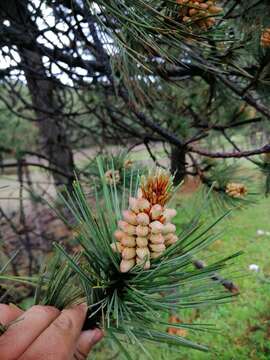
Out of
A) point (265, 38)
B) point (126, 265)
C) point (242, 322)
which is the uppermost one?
point (265, 38)

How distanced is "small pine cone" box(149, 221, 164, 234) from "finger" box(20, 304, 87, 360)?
16 centimetres

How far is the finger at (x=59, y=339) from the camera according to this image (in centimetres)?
46

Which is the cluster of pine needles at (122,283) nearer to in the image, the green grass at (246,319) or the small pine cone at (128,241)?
the small pine cone at (128,241)

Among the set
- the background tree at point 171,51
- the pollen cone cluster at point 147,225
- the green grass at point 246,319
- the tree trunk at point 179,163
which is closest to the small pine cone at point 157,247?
the pollen cone cluster at point 147,225

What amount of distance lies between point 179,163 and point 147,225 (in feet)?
2.72

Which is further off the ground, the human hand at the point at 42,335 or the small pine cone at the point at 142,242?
the small pine cone at the point at 142,242

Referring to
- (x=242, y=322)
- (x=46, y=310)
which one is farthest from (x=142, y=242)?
(x=242, y=322)

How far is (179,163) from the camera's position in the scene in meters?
1.36

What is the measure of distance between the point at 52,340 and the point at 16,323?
5 cm

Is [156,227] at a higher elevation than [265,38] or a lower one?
lower

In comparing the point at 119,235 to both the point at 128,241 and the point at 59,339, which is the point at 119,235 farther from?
the point at 59,339

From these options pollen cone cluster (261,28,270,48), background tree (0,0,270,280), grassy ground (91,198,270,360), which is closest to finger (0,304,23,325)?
background tree (0,0,270,280)

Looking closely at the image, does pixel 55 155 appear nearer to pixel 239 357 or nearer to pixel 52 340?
pixel 239 357

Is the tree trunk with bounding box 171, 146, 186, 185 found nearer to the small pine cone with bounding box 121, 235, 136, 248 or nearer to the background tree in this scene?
the background tree
